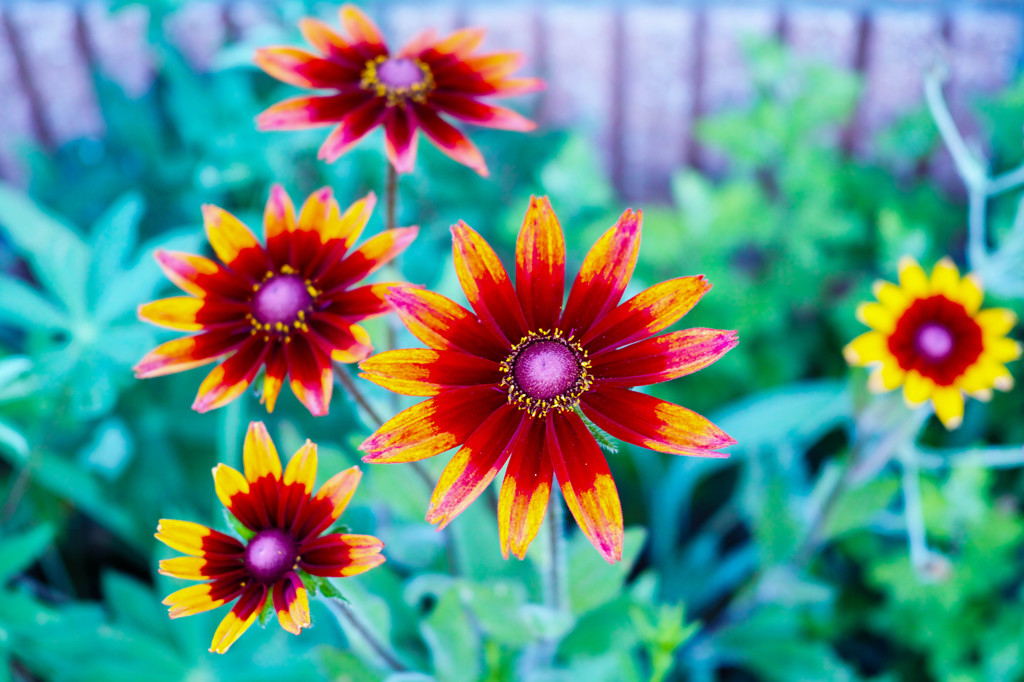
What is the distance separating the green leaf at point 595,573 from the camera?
29.0 inches

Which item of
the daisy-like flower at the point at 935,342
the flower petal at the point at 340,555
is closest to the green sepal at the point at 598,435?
the flower petal at the point at 340,555

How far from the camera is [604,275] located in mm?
548

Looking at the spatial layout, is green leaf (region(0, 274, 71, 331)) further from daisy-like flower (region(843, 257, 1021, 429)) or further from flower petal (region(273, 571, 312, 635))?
daisy-like flower (region(843, 257, 1021, 429))

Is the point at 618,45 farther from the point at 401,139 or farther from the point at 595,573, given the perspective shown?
the point at 595,573

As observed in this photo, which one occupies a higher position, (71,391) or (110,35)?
(110,35)

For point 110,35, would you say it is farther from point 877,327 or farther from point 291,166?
point 877,327

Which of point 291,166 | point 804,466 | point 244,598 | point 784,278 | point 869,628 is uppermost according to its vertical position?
point 291,166

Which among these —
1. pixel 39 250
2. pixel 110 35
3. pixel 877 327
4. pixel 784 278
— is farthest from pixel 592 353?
pixel 110 35

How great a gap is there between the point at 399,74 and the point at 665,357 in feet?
1.24

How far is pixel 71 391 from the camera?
901 mm

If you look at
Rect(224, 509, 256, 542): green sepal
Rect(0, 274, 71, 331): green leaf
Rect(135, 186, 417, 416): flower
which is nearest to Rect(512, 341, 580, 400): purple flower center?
Rect(135, 186, 417, 416): flower

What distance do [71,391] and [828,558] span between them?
3.86 feet

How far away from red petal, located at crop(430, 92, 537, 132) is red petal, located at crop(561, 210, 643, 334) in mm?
182

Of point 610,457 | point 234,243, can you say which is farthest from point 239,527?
point 610,457
